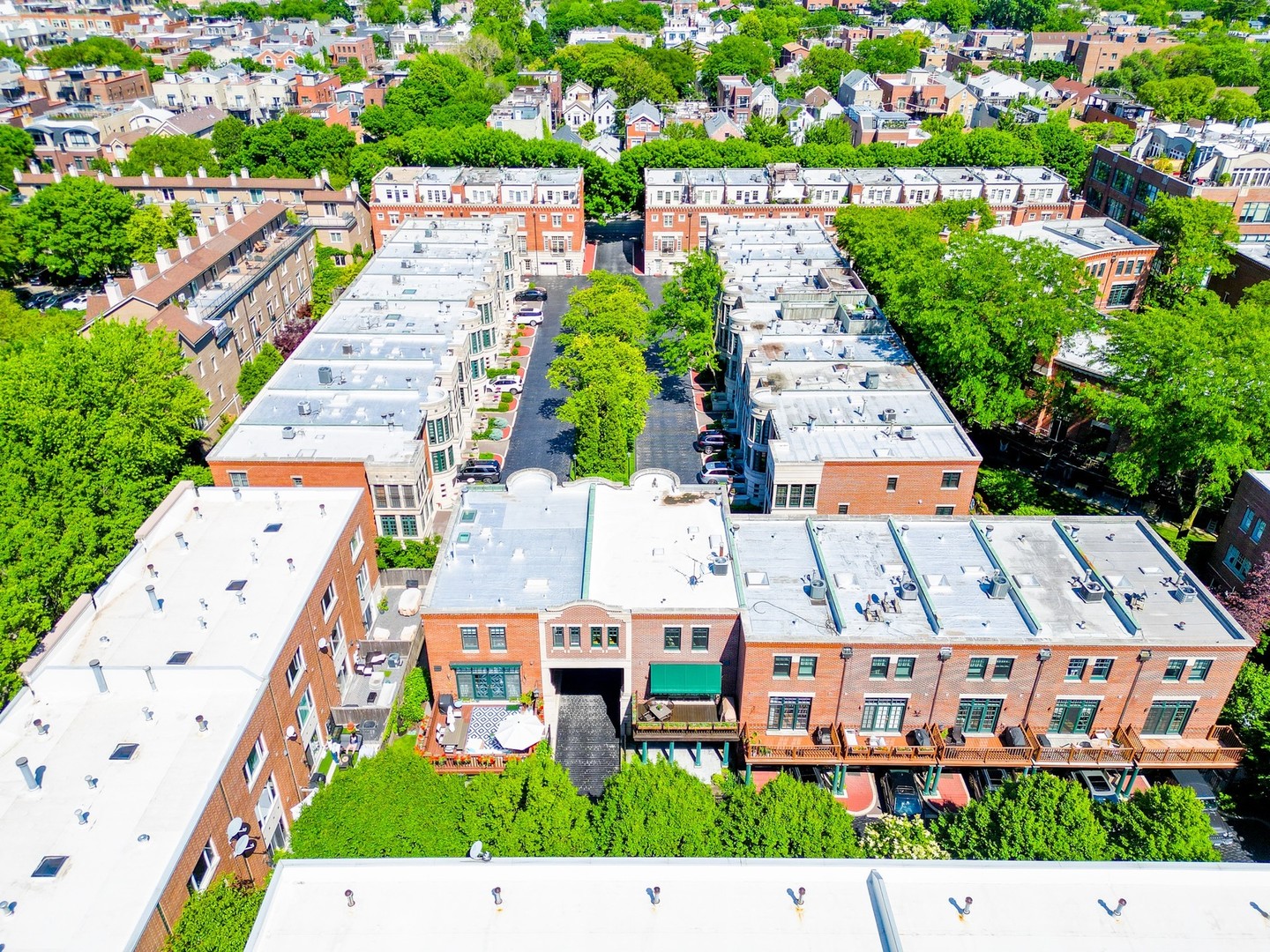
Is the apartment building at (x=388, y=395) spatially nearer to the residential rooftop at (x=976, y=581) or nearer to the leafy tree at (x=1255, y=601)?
the residential rooftop at (x=976, y=581)

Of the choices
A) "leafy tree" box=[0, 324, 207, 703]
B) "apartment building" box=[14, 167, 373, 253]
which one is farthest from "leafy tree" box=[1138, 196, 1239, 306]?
"apartment building" box=[14, 167, 373, 253]

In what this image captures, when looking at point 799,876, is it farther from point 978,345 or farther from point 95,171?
point 95,171

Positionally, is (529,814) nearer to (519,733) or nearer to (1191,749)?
(519,733)

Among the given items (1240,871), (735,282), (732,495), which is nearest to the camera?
(1240,871)

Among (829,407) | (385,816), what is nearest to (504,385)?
(829,407)

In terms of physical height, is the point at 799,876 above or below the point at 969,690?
above

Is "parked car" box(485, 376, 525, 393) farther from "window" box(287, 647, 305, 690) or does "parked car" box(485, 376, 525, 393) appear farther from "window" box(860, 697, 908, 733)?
"window" box(860, 697, 908, 733)

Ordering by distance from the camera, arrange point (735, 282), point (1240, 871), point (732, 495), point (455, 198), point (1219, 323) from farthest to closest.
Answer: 1. point (455, 198)
2. point (735, 282)
3. point (732, 495)
4. point (1219, 323)
5. point (1240, 871)

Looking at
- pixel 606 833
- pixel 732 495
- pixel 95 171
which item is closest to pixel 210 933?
pixel 606 833

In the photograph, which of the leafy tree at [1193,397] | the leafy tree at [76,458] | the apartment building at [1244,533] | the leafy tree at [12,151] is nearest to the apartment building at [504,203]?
the leafy tree at [76,458]
